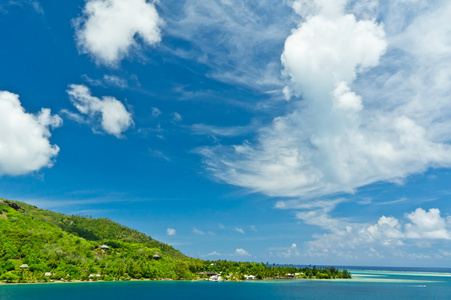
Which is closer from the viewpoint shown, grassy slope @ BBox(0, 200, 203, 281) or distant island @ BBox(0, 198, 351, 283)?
distant island @ BBox(0, 198, 351, 283)

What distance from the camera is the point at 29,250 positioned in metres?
137

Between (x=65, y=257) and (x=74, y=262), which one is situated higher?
(x=65, y=257)

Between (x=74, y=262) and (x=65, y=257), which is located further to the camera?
(x=74, y=262)

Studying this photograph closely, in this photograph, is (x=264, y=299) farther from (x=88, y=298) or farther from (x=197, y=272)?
(x=197, y=272)

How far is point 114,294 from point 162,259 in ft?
276

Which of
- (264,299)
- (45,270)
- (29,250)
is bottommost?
(264,299)

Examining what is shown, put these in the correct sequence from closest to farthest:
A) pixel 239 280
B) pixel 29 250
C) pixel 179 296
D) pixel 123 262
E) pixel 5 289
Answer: pixel 5 289, pixel 179 296, pixel 29 250, pixel 123 262, pixel 239 280

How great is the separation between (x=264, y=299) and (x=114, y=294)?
1935 inches

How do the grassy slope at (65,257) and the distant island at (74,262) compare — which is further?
the grassy slope at (65,257)

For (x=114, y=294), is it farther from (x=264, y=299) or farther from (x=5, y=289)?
(x=264, y=299)

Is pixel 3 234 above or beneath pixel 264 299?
above

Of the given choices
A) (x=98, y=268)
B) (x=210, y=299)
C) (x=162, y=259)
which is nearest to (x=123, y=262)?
(x=98, y=268)

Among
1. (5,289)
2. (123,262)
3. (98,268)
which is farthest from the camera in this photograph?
(123,262)

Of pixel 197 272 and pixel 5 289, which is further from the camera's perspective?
pixel 197 272
